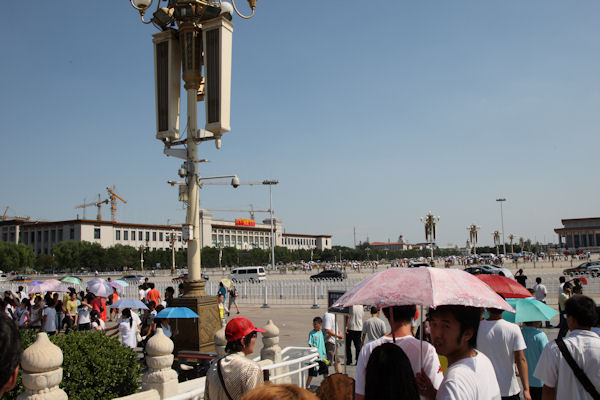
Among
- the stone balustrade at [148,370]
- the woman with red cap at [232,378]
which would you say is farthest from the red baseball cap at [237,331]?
the stone balustrade at [148,370]

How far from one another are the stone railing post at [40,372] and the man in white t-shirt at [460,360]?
3.37m

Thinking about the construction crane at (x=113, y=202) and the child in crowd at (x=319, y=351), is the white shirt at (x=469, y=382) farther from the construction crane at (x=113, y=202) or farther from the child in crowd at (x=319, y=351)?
the construction crane at (x=113, y=202)

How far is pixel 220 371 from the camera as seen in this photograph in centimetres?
347

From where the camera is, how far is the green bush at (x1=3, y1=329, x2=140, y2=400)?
593 centimetres

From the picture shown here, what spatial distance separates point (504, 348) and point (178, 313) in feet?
23.4

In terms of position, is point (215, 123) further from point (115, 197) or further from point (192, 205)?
point (115, 197)

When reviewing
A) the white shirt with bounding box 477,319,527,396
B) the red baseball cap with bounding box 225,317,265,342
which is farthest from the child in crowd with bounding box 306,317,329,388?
the red baseball cap with bounding box 225,317,265,342

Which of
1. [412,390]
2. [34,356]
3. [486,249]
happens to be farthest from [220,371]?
[486,249]

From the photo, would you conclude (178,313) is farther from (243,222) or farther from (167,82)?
(243,222)

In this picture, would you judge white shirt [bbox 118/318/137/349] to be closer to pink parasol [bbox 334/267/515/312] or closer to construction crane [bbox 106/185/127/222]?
pink parasol [bbox 334/267/515/312]

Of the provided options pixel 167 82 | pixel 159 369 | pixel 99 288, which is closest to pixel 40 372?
pixel 159 369

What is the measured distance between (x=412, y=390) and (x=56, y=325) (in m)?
14.6

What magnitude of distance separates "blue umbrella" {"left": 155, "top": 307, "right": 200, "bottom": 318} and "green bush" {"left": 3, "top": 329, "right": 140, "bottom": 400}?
3.02 m

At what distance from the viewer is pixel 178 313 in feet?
32.9
